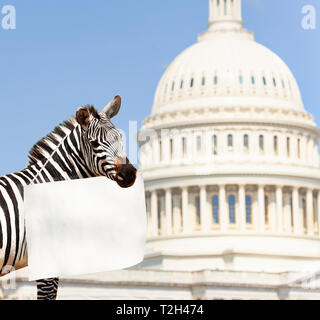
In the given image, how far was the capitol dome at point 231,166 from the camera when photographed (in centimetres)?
12006

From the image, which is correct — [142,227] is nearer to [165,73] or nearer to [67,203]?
[67,203]

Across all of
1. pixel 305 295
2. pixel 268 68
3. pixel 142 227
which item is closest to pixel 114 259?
pixel 142 227

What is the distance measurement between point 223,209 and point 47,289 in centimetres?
11436

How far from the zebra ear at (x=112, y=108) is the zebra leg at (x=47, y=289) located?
53.6 inches

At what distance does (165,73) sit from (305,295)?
4260 cm

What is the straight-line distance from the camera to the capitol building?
11950 centimetres

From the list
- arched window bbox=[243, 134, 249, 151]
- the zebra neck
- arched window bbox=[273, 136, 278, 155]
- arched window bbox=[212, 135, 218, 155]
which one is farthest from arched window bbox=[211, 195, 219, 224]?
the zebra neck

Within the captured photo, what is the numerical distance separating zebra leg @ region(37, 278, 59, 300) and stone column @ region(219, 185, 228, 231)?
114 metres

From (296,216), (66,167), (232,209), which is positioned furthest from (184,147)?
(66,167)

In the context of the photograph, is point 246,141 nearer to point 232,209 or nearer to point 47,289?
point 232,209

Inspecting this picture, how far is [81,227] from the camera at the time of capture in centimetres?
769

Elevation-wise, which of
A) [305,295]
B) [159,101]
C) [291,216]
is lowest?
[305,295]

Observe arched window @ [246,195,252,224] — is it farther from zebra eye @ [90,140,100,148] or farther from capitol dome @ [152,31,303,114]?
zebra eye @ [90,140,100,148]
